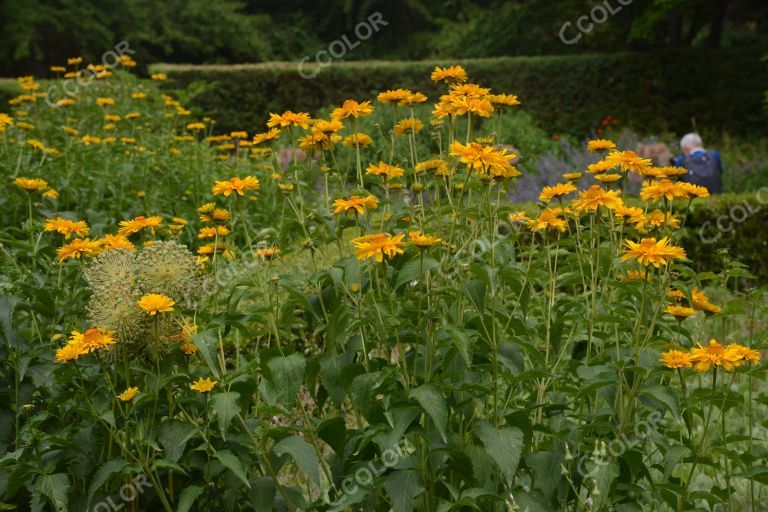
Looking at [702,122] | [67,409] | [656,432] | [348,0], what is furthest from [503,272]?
[348,0]

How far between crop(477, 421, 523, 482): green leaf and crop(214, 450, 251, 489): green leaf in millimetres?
559

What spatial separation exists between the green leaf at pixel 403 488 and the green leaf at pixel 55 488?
81 cm

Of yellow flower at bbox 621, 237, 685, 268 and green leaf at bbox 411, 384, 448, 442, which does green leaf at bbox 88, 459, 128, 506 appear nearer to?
green leaf at bbox 411, 384, 448, 442

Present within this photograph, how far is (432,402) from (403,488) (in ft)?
0.76

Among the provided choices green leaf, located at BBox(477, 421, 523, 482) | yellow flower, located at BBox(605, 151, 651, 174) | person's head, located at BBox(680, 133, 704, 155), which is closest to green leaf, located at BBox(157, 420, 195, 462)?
green leaf, located at BBox(477, 421, 523, 482)

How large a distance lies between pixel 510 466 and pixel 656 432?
0.54 metres

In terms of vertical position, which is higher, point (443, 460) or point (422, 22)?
point (443, 460)

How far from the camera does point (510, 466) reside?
1.74m

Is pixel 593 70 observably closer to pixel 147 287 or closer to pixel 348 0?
pixel 348 0

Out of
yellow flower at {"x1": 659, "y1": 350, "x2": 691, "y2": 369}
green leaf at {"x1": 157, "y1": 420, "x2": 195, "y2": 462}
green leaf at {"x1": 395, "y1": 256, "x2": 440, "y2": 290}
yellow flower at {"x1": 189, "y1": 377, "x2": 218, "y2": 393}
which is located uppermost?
green leaf at {"x1": 395, "y1": 256, "x2": 440, "y2": 290}

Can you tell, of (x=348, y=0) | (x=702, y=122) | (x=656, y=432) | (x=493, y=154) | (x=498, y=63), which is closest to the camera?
(x=493, y=154)

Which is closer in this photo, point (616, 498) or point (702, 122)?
point (616, 498)

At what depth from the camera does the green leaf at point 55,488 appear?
194 cm

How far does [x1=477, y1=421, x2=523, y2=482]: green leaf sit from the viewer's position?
174 cm
